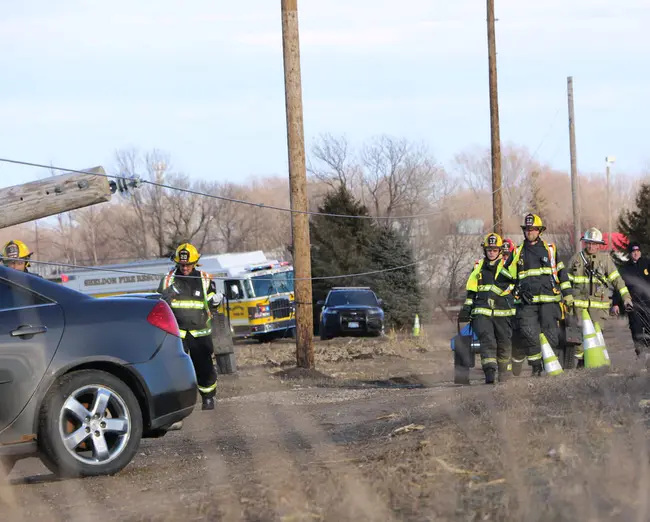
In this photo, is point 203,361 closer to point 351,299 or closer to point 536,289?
point 536,289

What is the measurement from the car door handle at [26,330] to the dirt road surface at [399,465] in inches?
40.3

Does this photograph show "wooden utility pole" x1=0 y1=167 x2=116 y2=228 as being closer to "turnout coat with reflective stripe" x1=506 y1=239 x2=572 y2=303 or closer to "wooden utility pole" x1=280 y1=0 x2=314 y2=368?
"turnout coat with reflective stripe" x1=506 y1=239 x2=572 y2=303

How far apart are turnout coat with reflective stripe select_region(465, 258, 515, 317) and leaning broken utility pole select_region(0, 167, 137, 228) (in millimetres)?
5795

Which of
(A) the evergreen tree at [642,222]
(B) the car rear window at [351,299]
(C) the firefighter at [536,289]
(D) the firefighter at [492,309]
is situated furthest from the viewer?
(A) the evergreen tree at [642,222]

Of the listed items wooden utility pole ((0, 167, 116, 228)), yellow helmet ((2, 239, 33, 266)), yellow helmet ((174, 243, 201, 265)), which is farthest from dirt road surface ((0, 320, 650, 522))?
yellow helmet ((2, 239, 33, 266))

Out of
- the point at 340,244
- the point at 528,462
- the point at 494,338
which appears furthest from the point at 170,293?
the point at 340,244

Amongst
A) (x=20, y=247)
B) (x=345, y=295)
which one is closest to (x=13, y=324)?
(x=20, y=247)

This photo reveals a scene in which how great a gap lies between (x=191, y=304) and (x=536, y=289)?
13.8 feet

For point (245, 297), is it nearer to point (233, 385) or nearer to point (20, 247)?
point (233, 385)

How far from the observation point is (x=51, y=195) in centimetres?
838

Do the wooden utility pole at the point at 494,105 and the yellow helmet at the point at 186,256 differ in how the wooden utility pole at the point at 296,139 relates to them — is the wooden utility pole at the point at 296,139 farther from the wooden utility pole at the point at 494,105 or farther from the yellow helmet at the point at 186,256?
the wooden utility pole at the point at 494,105

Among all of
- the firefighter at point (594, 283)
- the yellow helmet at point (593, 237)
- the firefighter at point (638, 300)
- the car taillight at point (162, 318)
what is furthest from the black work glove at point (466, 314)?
the car taillight at point (162, 318)

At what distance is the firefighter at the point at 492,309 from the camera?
12891 mm

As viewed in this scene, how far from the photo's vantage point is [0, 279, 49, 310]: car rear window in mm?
6977
